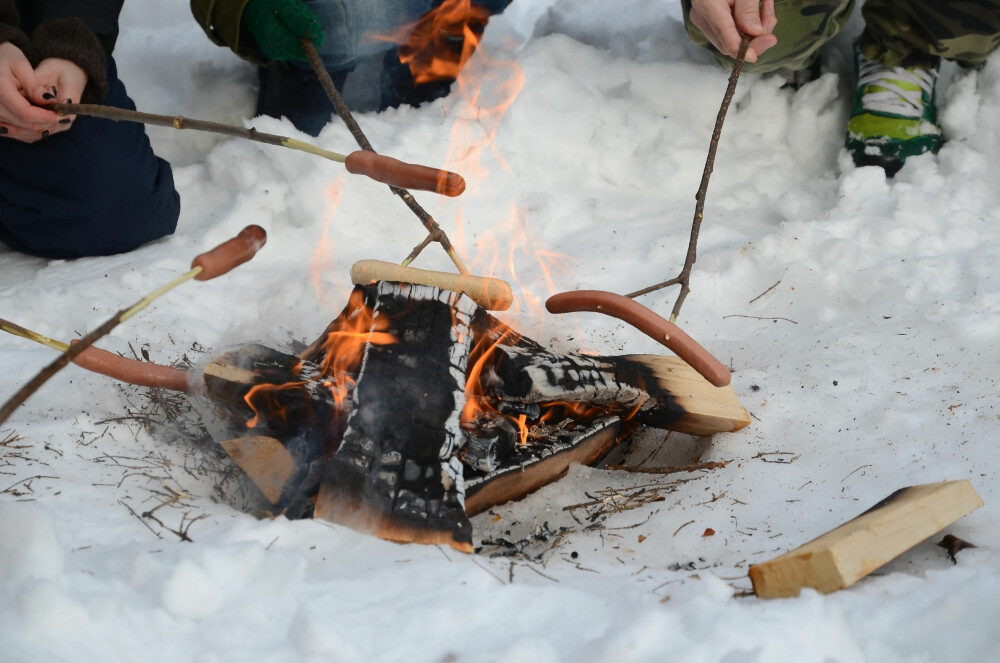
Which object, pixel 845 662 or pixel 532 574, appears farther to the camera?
pixel 532 574

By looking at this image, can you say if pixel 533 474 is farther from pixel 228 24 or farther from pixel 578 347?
pixel 228 24

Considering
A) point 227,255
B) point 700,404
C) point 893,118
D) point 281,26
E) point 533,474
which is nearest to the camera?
point 227,255

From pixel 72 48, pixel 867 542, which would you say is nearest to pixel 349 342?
pixel 867 542

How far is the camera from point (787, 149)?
2926 mm

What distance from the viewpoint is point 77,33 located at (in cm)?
220

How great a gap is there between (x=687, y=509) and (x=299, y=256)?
153 centimetres

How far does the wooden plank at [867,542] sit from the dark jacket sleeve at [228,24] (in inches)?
90.4

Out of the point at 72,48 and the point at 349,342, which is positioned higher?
the point at 72,48

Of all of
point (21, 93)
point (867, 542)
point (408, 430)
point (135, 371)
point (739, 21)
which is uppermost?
point (739, 21)

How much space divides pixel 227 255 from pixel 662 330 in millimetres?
856

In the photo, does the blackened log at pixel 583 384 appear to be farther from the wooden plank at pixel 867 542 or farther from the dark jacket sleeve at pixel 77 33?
the dark jacket sleeve at pixel 77 33

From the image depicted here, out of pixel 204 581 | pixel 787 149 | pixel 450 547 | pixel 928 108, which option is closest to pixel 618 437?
pixel 450 547

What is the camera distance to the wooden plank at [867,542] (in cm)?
123

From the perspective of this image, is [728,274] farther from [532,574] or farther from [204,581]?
[204,581]
